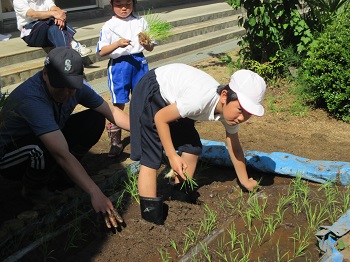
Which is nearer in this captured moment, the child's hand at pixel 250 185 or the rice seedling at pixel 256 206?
the rice seedling at pixel 256 206

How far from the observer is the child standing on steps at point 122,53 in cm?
468

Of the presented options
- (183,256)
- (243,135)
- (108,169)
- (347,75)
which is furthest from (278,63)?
(183,256)

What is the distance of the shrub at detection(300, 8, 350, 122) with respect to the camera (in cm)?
559

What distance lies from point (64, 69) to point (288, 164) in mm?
1929

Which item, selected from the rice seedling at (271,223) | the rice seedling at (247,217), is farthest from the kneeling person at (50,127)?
the rice seedling at (271,223)

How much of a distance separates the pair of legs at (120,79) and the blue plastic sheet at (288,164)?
83 cm

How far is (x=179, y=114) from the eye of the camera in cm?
331

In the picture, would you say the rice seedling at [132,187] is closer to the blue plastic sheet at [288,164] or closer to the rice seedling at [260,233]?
the blue plastic sheet at [288,164]

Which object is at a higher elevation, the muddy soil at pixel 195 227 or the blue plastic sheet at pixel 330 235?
the blue plastic sheet at pixel 330 235

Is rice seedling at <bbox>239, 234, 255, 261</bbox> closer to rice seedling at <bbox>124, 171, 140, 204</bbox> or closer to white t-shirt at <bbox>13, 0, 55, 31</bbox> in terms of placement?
rice seedling at <bbox>124, 171, 140, 204</bbox>

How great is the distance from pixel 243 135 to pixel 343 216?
195 centimetres

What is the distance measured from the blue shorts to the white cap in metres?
1.72

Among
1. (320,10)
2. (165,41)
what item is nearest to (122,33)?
(320,10)

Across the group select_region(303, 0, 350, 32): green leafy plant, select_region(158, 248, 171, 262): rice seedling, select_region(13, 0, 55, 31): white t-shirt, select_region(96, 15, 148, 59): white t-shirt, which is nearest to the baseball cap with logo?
select_region(158, 248, 171, 262): rice seedling
